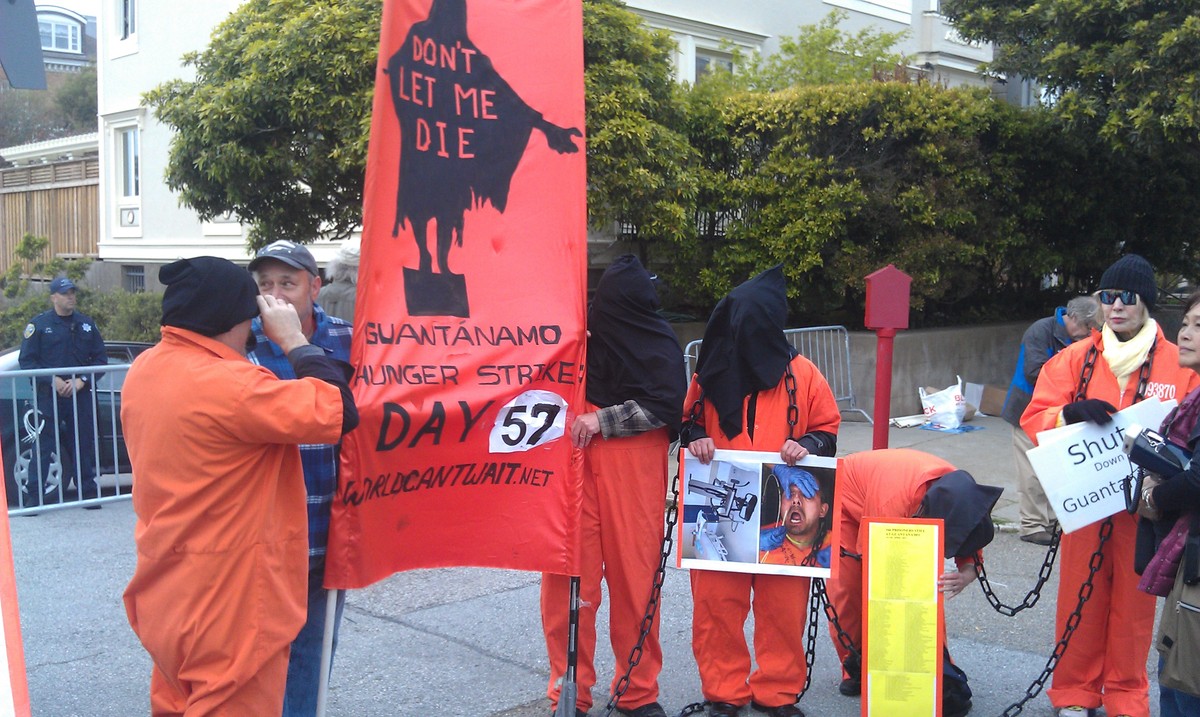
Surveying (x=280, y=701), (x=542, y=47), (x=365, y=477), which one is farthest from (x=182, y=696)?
(x=542, y=47)

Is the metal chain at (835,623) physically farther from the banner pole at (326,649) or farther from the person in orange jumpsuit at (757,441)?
the banner pole at (326,649)

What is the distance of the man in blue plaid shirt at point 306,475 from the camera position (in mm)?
3664

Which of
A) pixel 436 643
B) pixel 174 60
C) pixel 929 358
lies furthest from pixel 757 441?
pixel 174 60

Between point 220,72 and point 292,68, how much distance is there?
1270mm

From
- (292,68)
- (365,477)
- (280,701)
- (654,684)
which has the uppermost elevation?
(292,68)

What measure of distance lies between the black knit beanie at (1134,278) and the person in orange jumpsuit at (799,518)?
1.54 meters

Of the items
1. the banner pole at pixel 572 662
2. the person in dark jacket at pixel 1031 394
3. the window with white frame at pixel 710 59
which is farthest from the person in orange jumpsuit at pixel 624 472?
the window with white frame at pixel 710 59

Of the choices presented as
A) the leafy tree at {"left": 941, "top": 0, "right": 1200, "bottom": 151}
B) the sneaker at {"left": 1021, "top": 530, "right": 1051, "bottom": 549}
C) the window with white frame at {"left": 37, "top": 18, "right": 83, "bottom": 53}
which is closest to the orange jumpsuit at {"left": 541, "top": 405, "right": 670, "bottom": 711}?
the sneaker at {"left": 1021, "top": 530, "right": 1051, "bottom": 549}

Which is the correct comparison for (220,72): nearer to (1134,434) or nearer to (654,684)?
(654,684)

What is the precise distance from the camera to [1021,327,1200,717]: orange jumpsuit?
4.42 metres

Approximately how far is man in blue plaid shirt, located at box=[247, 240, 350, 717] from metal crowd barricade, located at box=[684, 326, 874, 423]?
901cm

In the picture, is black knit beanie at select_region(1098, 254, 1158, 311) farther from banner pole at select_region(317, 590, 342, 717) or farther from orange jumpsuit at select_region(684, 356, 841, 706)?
banner pole at select_region(317, 590, 342, 717)

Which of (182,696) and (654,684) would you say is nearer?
(182,696)

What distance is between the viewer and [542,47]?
Answer: 13.2ft
